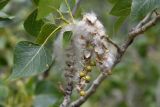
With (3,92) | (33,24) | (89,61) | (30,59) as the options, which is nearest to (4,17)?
(33,24)

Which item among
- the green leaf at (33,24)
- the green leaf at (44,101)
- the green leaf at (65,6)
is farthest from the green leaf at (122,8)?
the green leaf at (44,101)

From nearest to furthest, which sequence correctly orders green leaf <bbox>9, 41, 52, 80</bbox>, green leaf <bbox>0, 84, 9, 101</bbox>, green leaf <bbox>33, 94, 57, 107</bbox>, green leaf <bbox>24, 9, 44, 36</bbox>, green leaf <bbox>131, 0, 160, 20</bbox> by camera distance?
green leaf <bbox>131, 0, 160, 20</bbox> < green leaf <bbox>9, 41, 52, 80</bbox> < green leaf <bbox>24, 9, 44, 36</bbox> < green leaf <bbox>33, 94, 57, 107</bbox> < green leaf <bbox>0, 84, 9, 101</bbox>

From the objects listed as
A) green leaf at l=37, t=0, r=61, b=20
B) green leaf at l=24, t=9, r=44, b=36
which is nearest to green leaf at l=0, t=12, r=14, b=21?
green leaf at l=24, t=9, r=44, b=36

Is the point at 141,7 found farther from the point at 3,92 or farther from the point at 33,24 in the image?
the point at 3,92

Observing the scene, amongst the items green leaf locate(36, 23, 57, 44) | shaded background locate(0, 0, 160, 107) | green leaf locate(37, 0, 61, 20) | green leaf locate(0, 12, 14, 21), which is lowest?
shaded background locate(0, 0, 160, 107)

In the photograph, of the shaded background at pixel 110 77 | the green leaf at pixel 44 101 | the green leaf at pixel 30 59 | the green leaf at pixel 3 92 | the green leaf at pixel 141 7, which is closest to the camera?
the green leaf at pixel 141 7

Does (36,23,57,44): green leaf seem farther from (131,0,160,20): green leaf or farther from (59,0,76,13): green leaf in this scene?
(131,0,160,20): green leaf

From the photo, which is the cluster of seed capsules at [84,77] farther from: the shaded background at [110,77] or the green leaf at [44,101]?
the shaded background at [110,77]
